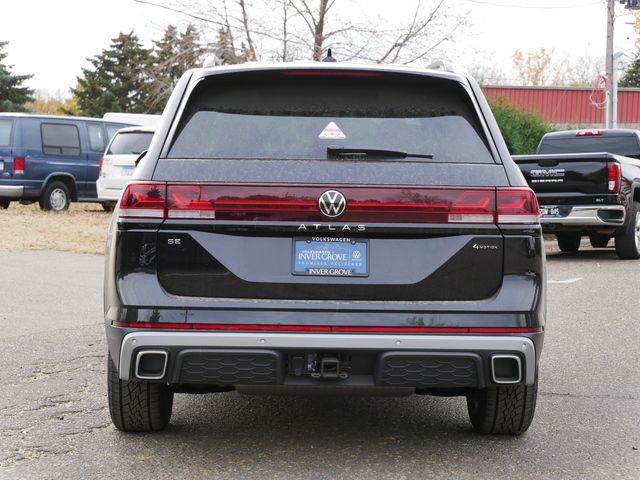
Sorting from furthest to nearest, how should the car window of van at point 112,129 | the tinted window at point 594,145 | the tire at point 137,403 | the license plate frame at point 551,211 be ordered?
1. the car window of van at point 112,129
2. the tinted window at point 594,145
3. the license plate frame at point 551,211
4. the tire at point 137,403

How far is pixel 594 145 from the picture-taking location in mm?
16656

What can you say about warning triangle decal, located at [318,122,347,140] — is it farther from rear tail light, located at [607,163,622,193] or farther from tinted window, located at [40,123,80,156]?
tinted window, located at [40,123,80,156]

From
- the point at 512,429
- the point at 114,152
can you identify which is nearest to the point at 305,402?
the point at 512,429

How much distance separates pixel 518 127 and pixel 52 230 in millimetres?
11813

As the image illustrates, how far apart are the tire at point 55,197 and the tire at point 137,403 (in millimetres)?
17549

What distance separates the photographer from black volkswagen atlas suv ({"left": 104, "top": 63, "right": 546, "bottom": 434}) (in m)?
4.08

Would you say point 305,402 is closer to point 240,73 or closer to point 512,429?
point 512,429

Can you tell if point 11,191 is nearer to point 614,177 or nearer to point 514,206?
point 614,177

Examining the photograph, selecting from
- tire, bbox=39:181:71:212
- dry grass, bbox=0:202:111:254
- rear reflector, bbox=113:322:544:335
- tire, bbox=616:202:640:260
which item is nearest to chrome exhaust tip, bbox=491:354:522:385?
rear reflector, bbox=113:322:544:335

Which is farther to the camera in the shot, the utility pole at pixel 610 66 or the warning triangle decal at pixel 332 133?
the utility pole at pixel 610 66

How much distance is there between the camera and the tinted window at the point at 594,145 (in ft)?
53.6

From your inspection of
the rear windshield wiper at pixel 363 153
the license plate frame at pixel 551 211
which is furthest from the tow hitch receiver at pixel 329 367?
the license plate frame at pixel 551 211

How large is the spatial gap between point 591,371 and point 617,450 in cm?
206

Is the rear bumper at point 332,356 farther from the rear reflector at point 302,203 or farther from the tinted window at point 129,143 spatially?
the tinted window at point 129,143
